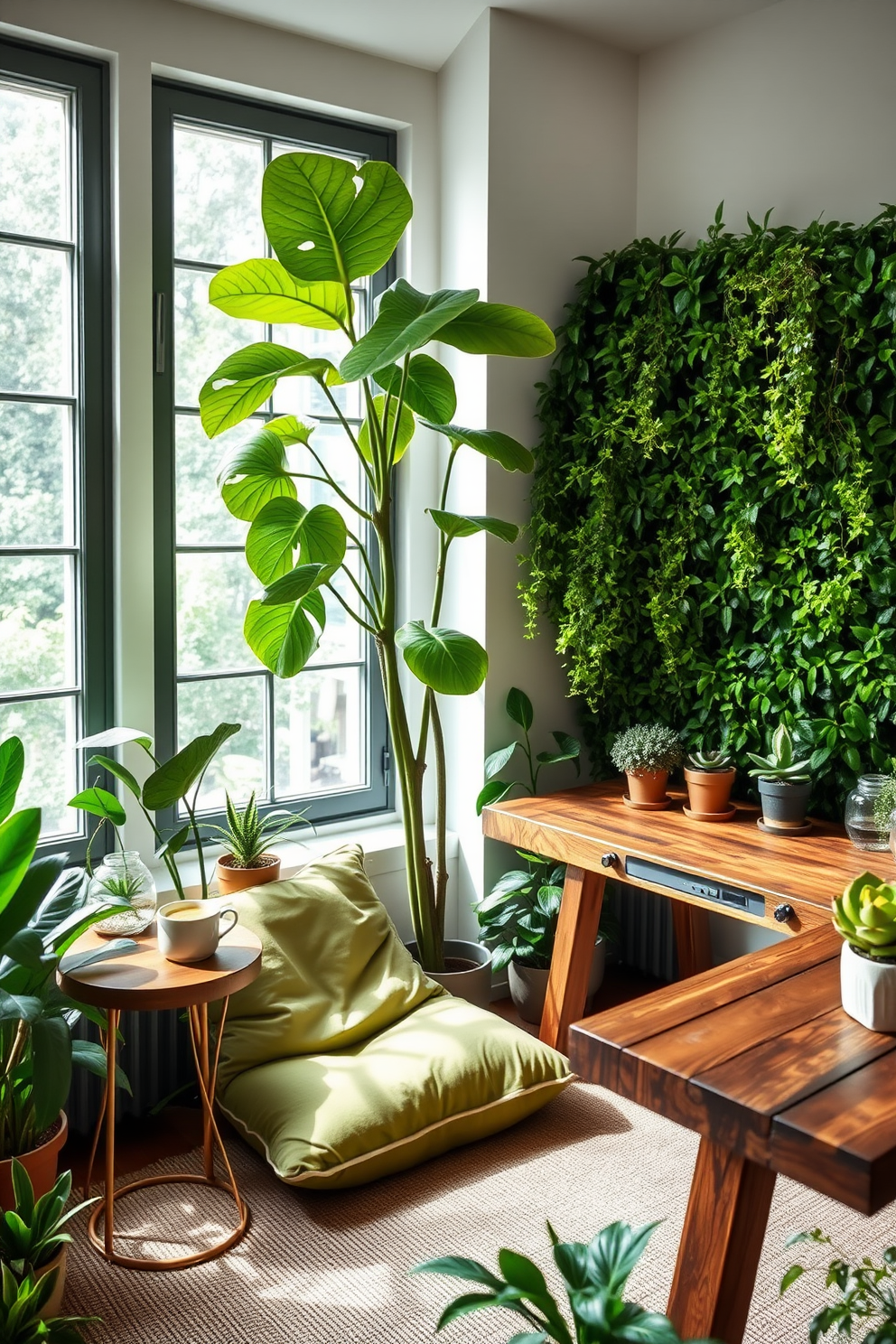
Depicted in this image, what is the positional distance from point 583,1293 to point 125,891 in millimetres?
1568

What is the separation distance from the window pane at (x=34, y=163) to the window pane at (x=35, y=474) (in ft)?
1.57

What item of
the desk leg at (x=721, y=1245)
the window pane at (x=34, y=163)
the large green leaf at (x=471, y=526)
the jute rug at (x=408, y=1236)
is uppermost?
the window pane at (x=34, y=163)

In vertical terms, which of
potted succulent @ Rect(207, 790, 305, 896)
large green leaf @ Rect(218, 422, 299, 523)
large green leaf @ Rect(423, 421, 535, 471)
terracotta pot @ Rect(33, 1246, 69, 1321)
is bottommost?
terracotta pot @ Rect(33, 1246, 69, 1321)

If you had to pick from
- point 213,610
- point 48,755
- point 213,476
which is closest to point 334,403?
point 213,476

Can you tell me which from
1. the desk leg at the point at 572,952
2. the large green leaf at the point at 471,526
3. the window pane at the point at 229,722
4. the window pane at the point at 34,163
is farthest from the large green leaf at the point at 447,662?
the window pane at the point at 34,163

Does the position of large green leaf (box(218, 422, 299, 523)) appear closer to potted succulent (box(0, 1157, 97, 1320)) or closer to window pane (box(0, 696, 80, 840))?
window pane (box(0, 696, 80, 840))

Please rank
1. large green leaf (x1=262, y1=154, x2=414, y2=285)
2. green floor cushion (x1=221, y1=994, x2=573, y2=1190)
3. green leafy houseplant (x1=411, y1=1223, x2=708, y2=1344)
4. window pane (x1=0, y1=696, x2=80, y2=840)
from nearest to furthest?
green leafy houseplant (x1=411, y1=1223, x2=708, y2=1344) → green floor cushion (x1=221, y1=994, x2=573, y2=1190) → large green leaf (x1=262, y1=154, x2=414, y2=285) → window pane (x1=0, y1=696, x2=80, y2=840)

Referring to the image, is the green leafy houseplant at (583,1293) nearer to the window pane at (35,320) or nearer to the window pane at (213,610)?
the window pane at (213,610)

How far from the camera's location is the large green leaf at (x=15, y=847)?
2111mm

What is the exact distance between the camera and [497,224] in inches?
136

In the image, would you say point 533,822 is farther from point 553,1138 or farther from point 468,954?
point 553,1138

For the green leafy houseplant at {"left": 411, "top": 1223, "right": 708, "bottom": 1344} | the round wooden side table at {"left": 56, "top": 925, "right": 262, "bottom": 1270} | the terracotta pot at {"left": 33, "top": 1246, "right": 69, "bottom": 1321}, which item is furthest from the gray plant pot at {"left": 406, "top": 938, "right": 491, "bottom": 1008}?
the green leafy houseplant at {"left": 411, "top": 1223, "right": 708, "bottom": 1344}

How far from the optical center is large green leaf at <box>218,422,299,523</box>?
2918 mm

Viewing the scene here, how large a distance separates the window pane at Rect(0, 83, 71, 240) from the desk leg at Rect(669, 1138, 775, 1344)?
8.97ft
